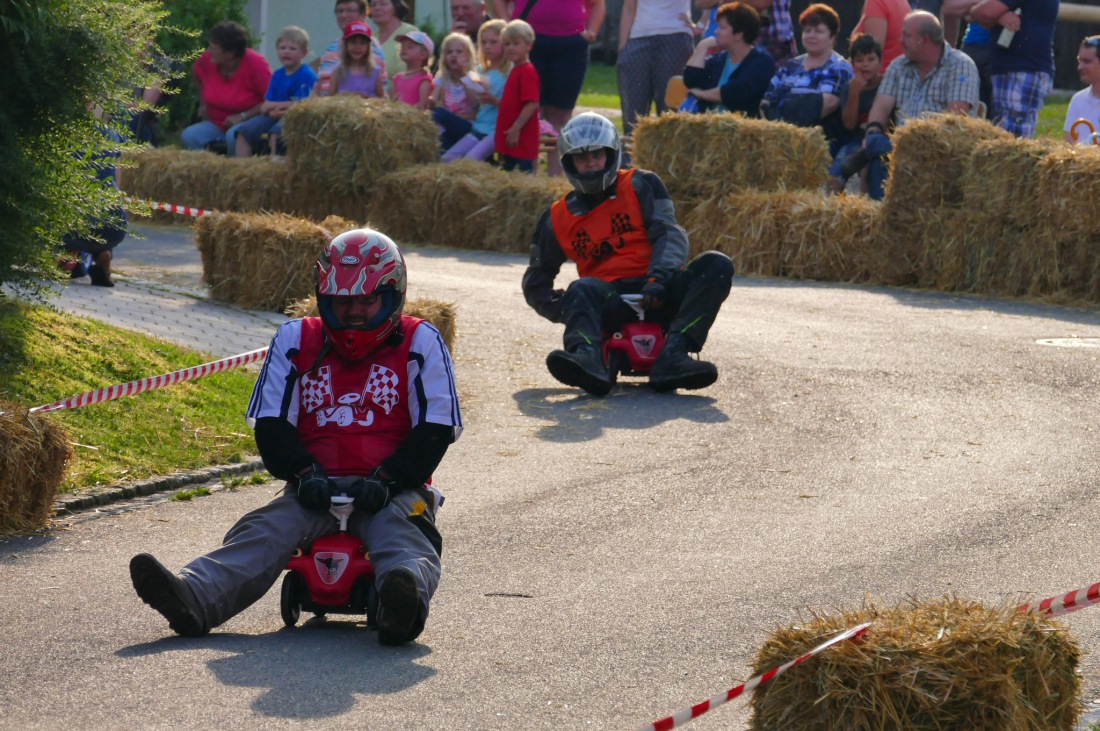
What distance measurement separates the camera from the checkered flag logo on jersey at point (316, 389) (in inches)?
231

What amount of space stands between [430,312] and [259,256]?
283 centimetres

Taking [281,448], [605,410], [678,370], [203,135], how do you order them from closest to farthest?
[281,448] → [605,410] → [678,370] → [203,135]

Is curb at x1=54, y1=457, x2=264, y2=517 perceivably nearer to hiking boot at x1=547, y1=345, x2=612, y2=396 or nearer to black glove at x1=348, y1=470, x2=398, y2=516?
hiking boot at x1=547, y1=345, x2=612, y2=396

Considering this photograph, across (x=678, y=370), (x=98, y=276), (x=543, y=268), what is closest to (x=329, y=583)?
(x=678, y=370)

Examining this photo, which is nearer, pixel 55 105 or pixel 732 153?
pixel 55 105

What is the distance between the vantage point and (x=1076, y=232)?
13.5m

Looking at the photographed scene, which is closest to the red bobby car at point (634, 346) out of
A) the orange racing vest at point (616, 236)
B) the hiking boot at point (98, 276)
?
the orange racing vest at point (616, 236)

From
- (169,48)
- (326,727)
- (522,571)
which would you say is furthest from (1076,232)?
(169,48)

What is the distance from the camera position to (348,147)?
17.5 metres

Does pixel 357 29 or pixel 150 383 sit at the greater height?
pixel 357 29

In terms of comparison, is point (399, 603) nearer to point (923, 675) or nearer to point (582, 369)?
point (923, 675)

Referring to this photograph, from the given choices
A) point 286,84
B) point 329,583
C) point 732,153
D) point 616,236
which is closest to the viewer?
point 329,583

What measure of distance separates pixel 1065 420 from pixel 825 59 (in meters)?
8.21

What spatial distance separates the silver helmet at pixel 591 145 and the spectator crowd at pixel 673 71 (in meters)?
6.32
